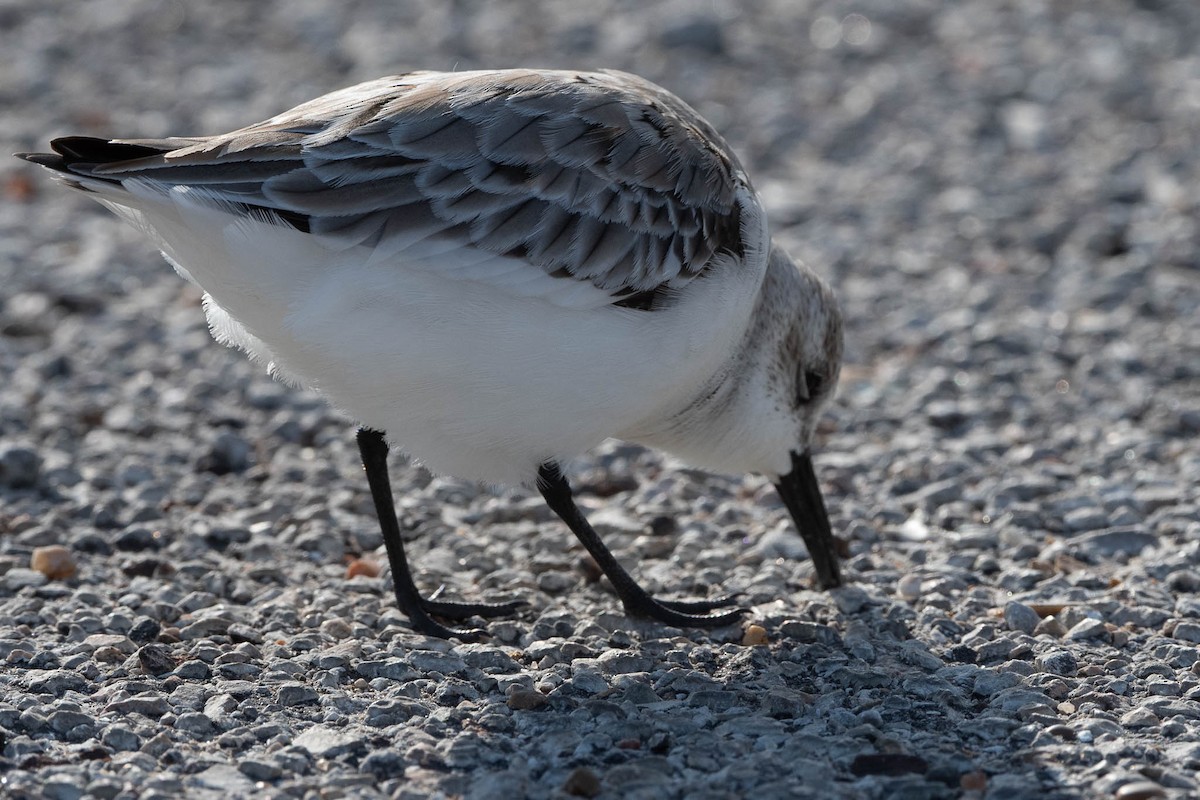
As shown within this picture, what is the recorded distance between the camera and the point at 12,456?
25.3 feet

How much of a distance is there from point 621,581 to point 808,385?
56.3 inches

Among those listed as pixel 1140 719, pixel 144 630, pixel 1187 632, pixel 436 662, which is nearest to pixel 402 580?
pixel 436 662

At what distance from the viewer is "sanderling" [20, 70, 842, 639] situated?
226 inches

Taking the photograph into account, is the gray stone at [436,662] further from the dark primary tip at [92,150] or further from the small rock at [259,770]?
the dark primary tip at [92,150]

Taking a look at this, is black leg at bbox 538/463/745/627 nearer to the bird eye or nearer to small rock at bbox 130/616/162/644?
the bird eye

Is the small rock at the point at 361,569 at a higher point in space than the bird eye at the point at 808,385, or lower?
lower

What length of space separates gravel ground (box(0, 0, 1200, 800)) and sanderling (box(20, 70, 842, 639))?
2.41 ft

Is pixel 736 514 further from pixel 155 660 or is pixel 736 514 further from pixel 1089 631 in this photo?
pixel 155 660

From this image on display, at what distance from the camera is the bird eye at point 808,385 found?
23.5 feet

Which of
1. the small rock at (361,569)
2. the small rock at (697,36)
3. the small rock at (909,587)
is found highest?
the small rock at (697,36)

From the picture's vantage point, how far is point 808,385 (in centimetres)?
723

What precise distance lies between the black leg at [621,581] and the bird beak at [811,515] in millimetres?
552

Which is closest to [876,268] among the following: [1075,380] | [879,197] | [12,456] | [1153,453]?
[879,197]

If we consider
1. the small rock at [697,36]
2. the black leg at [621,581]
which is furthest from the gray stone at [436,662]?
the small rock at [697,36]
